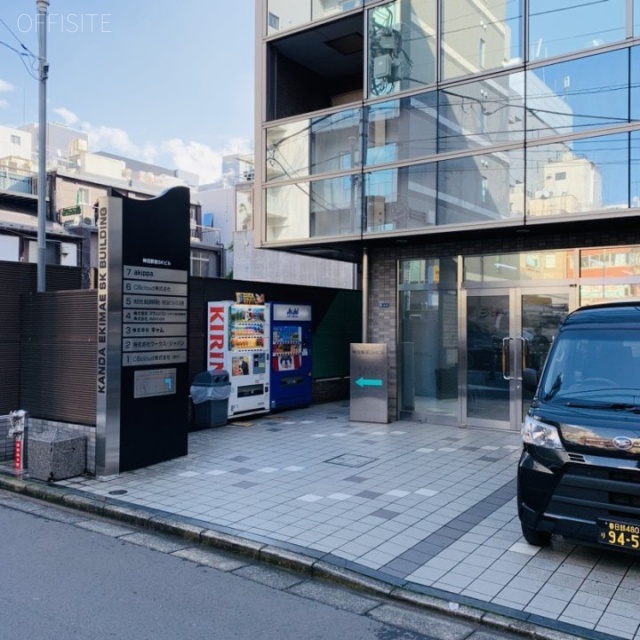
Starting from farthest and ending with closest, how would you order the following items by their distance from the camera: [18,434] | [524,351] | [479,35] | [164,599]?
[524,351] < [479,35] < [18,434] < [164,599]

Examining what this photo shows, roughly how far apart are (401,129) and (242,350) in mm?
5013

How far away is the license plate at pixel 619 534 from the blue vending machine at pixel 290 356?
27.7 ft

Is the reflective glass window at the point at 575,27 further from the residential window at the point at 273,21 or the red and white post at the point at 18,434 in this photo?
the red and white post at the point at 18,434

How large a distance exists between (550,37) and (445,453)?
21.6 ft

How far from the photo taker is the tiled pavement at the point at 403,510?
14.6ft

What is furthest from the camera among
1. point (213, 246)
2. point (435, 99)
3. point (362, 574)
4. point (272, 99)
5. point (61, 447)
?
point (213, 246)

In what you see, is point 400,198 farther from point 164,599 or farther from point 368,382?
point 164,599

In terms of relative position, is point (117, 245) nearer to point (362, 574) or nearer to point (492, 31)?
point (362, 574)

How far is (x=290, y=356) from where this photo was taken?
12.9 metres

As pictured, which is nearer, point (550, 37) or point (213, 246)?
point (550, 37)

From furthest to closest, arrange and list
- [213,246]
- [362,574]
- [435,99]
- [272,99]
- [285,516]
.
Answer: [213,246]
[272,99]
[435,99]
[285,516]
[362,574]

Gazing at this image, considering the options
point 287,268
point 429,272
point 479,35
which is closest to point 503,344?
point 429,272

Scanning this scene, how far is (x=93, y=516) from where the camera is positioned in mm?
6395

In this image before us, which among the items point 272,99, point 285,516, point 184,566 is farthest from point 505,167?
point 184,566
